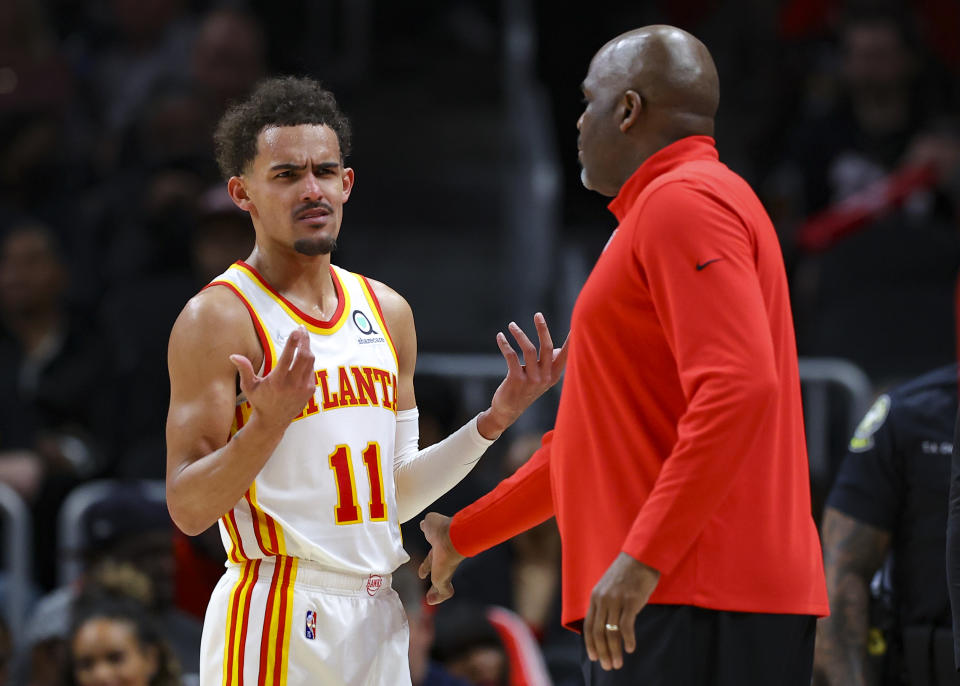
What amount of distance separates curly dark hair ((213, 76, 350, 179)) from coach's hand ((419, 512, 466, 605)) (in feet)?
3.20

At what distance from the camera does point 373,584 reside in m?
3.63

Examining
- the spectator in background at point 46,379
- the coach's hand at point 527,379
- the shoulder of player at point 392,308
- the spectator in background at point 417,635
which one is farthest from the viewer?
the spectator in background at point 46,379

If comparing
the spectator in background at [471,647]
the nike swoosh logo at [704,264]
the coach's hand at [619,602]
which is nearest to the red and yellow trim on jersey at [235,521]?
the coach's hand at [619,602]

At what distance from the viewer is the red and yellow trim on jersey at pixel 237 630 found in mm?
3508

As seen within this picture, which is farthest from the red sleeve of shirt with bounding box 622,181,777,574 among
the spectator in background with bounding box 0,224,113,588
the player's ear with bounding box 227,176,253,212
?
the spectator in background with bounding box 0,224,113,588

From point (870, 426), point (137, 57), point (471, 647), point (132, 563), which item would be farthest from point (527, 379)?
point (137, 57)

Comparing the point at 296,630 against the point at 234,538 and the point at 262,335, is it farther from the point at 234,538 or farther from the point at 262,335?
the point at 262,335

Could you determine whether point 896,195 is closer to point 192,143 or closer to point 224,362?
point 192,143

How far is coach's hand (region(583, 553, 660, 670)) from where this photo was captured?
2.98 metres

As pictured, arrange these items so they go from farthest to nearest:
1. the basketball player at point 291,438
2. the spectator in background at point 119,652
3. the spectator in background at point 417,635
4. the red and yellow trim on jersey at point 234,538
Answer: the spectator in background at point 417,635, the spectator in background at point 119,652, the red and yellow trim on jersey at point 234,538, the basketball player at point 291,438

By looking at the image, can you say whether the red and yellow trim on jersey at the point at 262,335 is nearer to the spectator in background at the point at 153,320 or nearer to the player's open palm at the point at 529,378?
the player's open palm at the point at 529,378

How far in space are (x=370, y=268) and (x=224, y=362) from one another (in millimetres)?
5989

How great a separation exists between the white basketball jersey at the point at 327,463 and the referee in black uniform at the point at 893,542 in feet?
4.89

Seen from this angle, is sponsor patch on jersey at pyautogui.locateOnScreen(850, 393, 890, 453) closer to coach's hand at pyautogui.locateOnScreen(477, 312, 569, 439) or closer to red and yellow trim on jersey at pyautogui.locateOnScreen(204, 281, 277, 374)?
coach's hand at pyautogui.locateOnScreen(477, 312, 569, 439)
